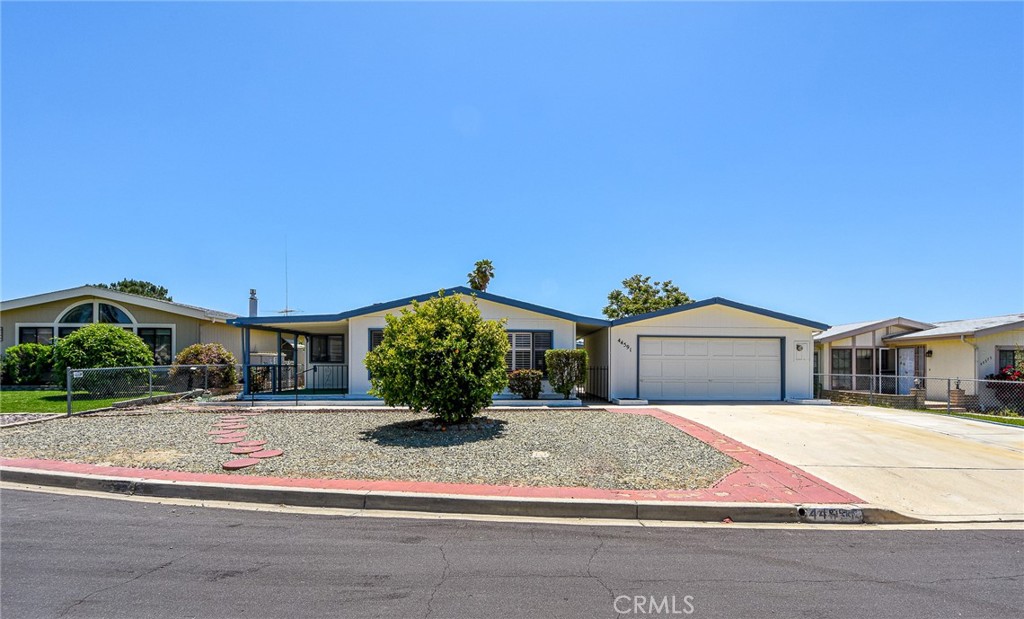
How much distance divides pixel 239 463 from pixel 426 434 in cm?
324

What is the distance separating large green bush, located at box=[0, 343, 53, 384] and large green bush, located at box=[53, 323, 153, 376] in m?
3.80

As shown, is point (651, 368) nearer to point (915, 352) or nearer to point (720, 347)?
point (720, 347)

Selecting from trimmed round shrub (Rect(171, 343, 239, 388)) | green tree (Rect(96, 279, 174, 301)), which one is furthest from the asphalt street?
green tree (Rect(96, 279, 174, 301))

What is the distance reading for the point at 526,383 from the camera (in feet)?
52.7

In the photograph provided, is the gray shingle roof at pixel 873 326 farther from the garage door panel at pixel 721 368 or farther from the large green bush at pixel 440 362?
the large green bush at pixel 440 362

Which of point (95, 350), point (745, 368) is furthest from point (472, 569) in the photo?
point (95, 350)

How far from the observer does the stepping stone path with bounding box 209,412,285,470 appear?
7898 millimetres

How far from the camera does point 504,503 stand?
237 inches

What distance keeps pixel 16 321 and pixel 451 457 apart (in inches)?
914

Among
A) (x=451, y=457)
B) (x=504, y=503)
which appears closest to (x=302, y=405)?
(x=451, y=457)

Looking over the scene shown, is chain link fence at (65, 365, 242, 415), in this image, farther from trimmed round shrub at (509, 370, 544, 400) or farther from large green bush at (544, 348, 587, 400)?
large green bush at (544, 348, 587, 400)

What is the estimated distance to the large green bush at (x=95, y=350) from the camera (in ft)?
56.4

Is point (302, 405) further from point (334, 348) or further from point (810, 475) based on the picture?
point (810, 475)

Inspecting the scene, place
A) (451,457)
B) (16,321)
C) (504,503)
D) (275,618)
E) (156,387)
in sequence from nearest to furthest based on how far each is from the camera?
(275,618) < (504,503) < (451,457) < (156,387) < (16,321)
